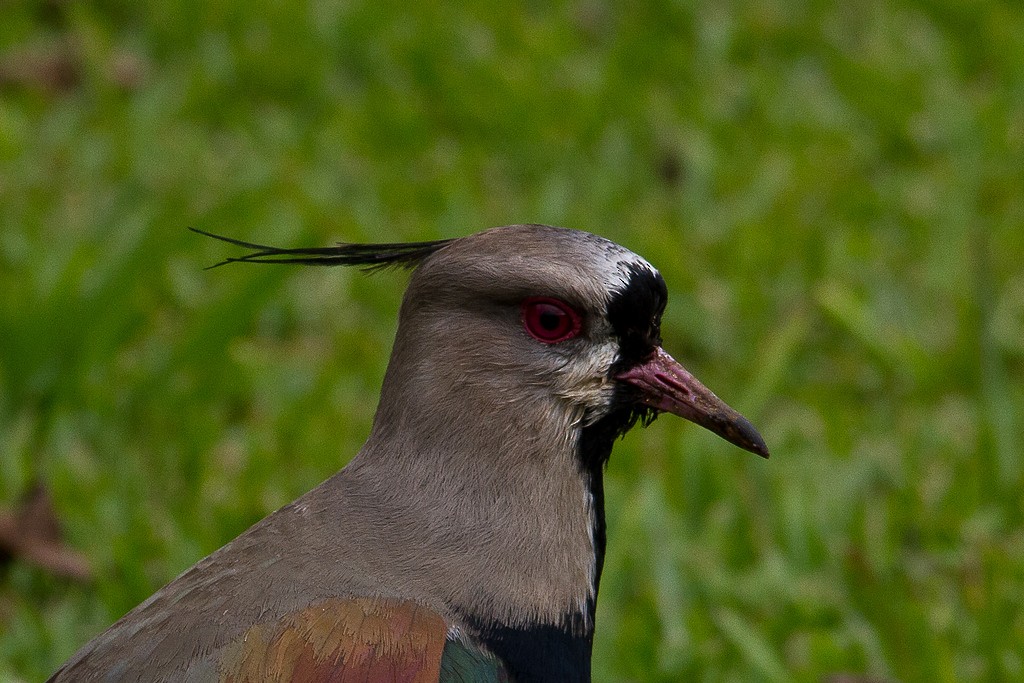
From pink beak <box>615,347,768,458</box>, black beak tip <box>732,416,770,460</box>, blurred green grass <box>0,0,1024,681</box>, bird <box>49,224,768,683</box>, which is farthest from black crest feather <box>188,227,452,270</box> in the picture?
blurred green grass <box>0,0,1024,681</box>

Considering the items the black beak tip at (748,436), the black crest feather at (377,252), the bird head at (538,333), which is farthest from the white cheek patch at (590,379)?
the black crest feather at (377,252)

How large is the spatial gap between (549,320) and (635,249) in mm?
2713

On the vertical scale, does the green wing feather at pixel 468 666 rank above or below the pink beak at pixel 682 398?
below

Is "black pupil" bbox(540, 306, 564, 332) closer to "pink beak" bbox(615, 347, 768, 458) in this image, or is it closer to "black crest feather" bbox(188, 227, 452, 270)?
"pink beak" bbox(615, 347, 768, 458)

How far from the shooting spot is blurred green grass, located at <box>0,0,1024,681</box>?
423cm

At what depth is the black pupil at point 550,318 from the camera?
300 centimetres

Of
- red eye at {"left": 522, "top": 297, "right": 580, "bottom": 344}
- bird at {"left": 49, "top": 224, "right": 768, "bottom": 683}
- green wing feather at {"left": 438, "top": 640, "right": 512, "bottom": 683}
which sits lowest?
green wing feather at {"left": 438, "top": 640, "right": 512, "bottom": 683}

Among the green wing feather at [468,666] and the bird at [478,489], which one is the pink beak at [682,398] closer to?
the bird at [478,489]

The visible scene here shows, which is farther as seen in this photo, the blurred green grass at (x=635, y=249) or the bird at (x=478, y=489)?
the blurred green grass at (x=635, y=249)

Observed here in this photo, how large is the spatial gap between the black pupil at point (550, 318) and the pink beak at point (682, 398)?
173 millimetres

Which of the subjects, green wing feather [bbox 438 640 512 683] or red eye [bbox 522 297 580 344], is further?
red eye [bbox 522 297 580 344]

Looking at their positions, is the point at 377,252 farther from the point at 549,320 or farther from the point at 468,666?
the point at 468,666

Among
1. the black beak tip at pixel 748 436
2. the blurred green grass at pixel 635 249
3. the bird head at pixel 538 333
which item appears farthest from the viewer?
the blurred green grass at pixel 635 249

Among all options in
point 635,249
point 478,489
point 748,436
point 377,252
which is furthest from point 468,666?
point 635,249
